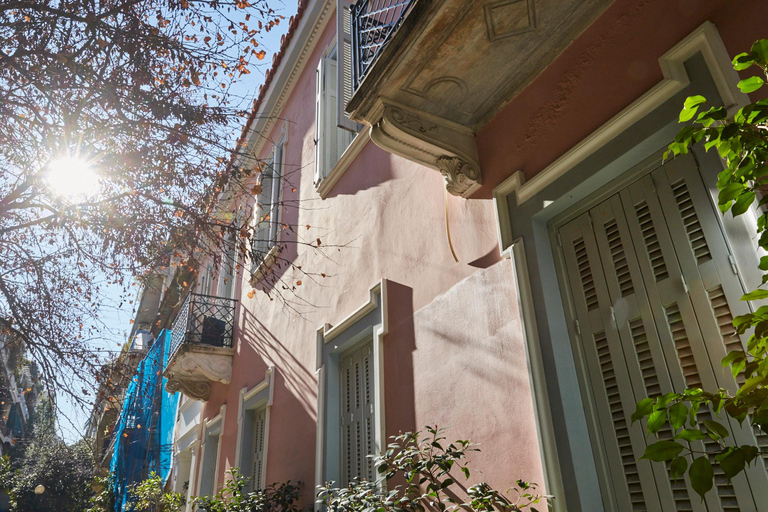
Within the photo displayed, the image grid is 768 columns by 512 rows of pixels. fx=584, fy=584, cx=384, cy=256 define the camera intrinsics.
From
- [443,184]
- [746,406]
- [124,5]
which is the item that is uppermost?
[124,5]

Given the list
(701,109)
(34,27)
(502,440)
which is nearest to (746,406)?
(701,109)

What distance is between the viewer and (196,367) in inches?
417

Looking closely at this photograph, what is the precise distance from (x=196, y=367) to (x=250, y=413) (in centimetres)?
188

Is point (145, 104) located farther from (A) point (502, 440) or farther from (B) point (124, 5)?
(A) point (502, 440)

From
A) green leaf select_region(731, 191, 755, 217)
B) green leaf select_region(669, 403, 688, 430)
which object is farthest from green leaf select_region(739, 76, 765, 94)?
green leaf select_region(669, 403, 688, 430)

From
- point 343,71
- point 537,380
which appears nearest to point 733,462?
point 537,380

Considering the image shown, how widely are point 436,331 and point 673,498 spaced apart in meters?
2.31

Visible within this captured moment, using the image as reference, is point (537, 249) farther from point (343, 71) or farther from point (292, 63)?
point (292, 63)

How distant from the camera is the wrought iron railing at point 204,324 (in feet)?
35.9

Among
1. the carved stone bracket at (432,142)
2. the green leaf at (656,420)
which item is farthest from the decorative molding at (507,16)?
the green leaf at (656,420)

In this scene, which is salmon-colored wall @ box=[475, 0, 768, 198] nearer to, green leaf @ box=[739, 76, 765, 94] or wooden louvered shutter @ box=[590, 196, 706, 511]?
wooden louvered shutter @ box=[590, 196, 706, 511]

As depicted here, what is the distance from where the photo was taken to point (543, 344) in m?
3.64

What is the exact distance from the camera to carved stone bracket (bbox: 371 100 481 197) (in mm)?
4492

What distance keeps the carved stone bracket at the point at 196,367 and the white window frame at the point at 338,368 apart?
173 inches
